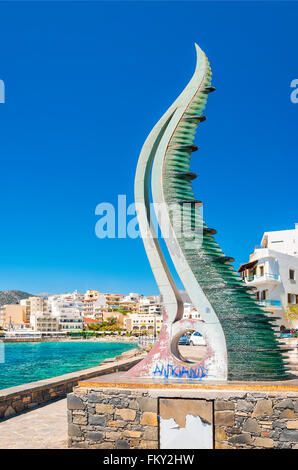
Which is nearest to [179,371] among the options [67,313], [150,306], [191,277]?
[191,277]

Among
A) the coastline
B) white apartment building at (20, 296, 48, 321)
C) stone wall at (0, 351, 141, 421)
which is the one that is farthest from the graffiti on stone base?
white apartment building at (20, 296, 48, 321)

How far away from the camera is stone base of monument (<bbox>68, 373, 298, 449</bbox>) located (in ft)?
22.4

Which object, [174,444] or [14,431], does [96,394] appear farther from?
[14,431]

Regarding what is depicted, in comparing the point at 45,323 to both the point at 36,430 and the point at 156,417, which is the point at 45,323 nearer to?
the point at 36,430

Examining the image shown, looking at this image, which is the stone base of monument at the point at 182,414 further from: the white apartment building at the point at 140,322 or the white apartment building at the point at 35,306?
the white apartment building at the point at 35,306

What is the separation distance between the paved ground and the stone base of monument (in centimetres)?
54

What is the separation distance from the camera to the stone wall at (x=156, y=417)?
6.81 m

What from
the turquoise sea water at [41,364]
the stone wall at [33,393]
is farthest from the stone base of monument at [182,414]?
the turquoise sea water at [41,364]

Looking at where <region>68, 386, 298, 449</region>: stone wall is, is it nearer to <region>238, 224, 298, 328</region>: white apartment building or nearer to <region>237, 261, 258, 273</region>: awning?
<region>238, 224, 298, 328</region>: white apartment building

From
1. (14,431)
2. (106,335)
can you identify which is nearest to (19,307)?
(106,335)

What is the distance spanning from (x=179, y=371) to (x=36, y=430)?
9.53ft

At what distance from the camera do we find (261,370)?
751cm

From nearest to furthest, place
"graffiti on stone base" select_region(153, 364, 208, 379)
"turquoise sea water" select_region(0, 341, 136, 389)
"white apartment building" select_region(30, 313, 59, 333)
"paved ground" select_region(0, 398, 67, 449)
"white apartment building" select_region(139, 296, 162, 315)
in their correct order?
"paved ground" select_region(0, 398, 67, 449)
"graffiti on stone base" select_region(153, 364, 208, 379)
"turquoise sea water" select_region(0, 341, 136, 389)
"white apartment building" select_region(139, 296, 162, 315)
"white apartment building" select_region(30, 313, 59, 333)

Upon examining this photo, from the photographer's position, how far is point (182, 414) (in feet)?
23.4
